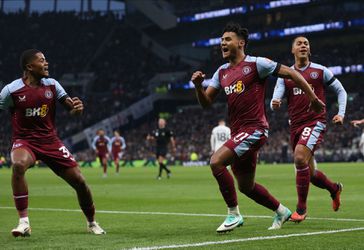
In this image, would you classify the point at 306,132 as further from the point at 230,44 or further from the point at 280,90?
the point at 230,44

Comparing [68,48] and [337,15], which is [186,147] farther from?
[68,48]

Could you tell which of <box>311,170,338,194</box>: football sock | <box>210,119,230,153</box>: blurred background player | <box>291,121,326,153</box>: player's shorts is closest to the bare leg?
<box>291,121,326,153</box>: player's shorts

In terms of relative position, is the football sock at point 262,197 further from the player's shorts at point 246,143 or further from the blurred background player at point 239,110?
the player's shorts at point 246,143

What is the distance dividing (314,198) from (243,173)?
7.02m

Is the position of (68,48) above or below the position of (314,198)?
above

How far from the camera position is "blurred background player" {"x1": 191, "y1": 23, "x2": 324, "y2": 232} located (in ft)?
31.6

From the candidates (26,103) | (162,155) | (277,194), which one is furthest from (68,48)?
(26,103)

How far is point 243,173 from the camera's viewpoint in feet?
32.7

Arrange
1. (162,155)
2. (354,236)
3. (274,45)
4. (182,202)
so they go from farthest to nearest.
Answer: (274,45), (162,155), (182,202), (354,236)

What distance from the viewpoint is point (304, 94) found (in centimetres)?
1152

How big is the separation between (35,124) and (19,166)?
61 cm

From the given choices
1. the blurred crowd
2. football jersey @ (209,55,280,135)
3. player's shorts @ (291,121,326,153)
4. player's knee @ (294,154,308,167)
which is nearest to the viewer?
football jersey @ (209,55,280,135)

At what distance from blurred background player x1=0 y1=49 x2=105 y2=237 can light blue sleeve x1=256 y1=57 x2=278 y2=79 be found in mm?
2280

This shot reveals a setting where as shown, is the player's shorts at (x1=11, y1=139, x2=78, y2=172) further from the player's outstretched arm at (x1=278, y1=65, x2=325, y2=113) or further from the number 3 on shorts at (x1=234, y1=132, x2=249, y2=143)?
the player's outstretched arm at (x1=278, y1=65, x2=325, y2=113)
